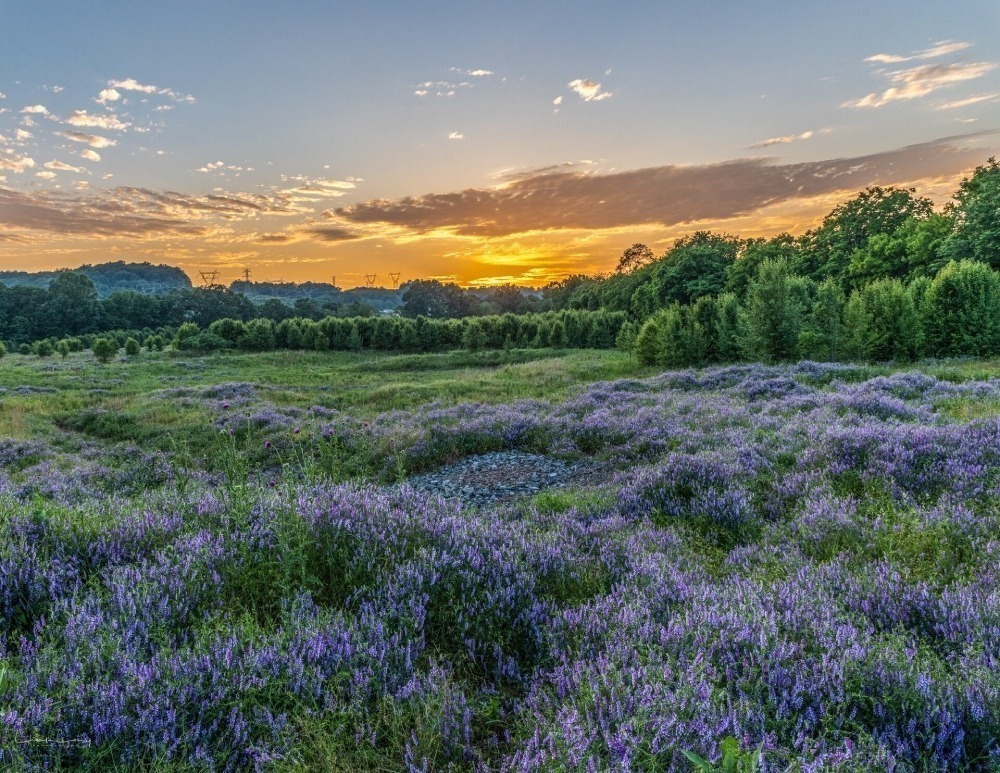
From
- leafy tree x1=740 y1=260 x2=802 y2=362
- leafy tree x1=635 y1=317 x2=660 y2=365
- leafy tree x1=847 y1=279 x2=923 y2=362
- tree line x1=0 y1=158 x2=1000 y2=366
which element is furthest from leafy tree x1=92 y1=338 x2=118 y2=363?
leafy tree x1=847 y1=279 x2=923 y2=362

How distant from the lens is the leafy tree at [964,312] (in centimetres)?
2980

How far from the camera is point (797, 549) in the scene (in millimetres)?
4832

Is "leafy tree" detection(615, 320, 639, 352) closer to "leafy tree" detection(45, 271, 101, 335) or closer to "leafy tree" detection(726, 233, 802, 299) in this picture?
"leafy tree" detection(726, 233, 802, 299)

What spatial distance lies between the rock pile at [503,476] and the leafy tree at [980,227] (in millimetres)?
52148

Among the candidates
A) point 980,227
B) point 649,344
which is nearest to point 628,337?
point 649,344

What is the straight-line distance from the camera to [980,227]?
48.0 meters

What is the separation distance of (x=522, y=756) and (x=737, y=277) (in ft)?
280

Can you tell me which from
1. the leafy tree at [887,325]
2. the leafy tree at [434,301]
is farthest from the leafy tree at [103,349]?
the leafy tree at [434,301]

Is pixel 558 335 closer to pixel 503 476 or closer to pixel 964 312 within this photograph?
pixel 964 312

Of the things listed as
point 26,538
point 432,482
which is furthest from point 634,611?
point 432,482

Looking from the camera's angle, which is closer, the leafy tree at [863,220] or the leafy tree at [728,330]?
the leafy tree at [728,330]

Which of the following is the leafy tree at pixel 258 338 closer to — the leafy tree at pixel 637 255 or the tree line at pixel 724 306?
the tree line at pixel 724 306

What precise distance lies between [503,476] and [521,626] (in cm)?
781

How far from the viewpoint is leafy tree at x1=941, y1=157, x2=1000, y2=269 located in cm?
4597
